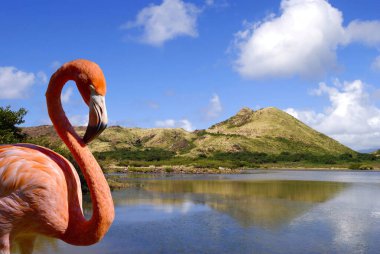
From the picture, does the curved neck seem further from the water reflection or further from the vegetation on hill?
the vegetation on hill

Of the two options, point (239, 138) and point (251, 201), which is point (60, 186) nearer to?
point (251, 201)

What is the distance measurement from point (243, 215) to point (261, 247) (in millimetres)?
5992

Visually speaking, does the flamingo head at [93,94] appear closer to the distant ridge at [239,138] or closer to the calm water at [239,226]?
the calm water at [239,226]

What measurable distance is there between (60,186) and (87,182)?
30 cm

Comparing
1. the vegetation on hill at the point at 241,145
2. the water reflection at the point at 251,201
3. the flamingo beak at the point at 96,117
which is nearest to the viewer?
the flamingo beak at the point at 96,117

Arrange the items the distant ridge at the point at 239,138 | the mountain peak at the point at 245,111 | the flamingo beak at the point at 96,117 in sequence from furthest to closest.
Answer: the mountain peak at the point at 245,111, the distant ridge at the point at 239,138, the flamingo beak at the point at 96,117

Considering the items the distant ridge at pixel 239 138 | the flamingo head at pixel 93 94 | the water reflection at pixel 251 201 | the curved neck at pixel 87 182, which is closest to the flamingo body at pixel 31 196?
the curved neck at pixel 87 182

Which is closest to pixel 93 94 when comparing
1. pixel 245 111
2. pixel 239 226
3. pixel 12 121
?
pixel 239 226

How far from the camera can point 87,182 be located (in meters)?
4.52

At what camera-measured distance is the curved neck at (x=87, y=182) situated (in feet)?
14.5

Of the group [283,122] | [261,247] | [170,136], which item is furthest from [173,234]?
[283,122]

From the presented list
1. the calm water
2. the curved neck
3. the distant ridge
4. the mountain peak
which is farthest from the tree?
the mountain peak

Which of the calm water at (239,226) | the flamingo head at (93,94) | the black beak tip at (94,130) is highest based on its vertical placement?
the flamingo head at (93,94)

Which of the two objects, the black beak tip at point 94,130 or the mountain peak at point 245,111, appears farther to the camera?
the mountain peak at point 245,111
